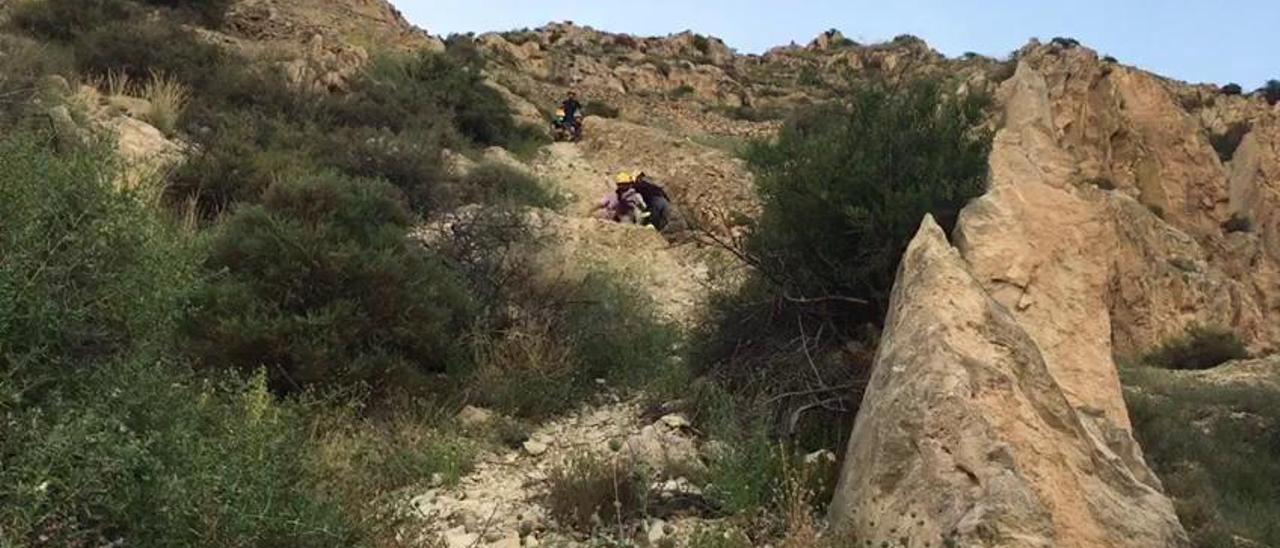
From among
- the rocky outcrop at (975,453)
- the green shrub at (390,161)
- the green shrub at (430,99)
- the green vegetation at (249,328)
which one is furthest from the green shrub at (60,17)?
the rocky outcrop at (975,453)

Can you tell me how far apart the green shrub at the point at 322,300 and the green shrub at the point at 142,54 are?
26.8 feet

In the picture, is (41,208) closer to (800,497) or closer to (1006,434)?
(800,497)

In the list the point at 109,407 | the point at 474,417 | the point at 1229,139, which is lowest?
the point at 474,417

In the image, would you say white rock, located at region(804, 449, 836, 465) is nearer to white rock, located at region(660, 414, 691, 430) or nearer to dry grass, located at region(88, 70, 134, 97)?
white rock, located at region(660, 414, 691, 430)

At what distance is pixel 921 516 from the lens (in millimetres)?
4199

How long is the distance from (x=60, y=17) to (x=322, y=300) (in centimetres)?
1198

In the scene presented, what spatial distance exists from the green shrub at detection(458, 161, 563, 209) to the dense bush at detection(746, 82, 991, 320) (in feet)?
21.5

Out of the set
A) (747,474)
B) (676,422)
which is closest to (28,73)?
(676,422)

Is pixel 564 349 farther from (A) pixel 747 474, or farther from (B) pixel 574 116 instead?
(B) pixel 574 116

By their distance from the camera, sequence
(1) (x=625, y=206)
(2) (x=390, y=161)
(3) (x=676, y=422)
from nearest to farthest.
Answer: (3) (x=676, y=422), (2) (x=390, y=161), (1) (x=625, y=206)

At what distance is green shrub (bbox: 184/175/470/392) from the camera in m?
6.52

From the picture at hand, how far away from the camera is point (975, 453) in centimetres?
424

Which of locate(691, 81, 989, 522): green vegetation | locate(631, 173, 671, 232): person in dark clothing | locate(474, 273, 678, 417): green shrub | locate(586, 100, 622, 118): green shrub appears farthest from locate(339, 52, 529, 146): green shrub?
locate(691, 81, 989, 522): green vegetation

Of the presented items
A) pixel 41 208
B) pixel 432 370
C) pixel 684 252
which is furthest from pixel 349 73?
pixel 41 208
